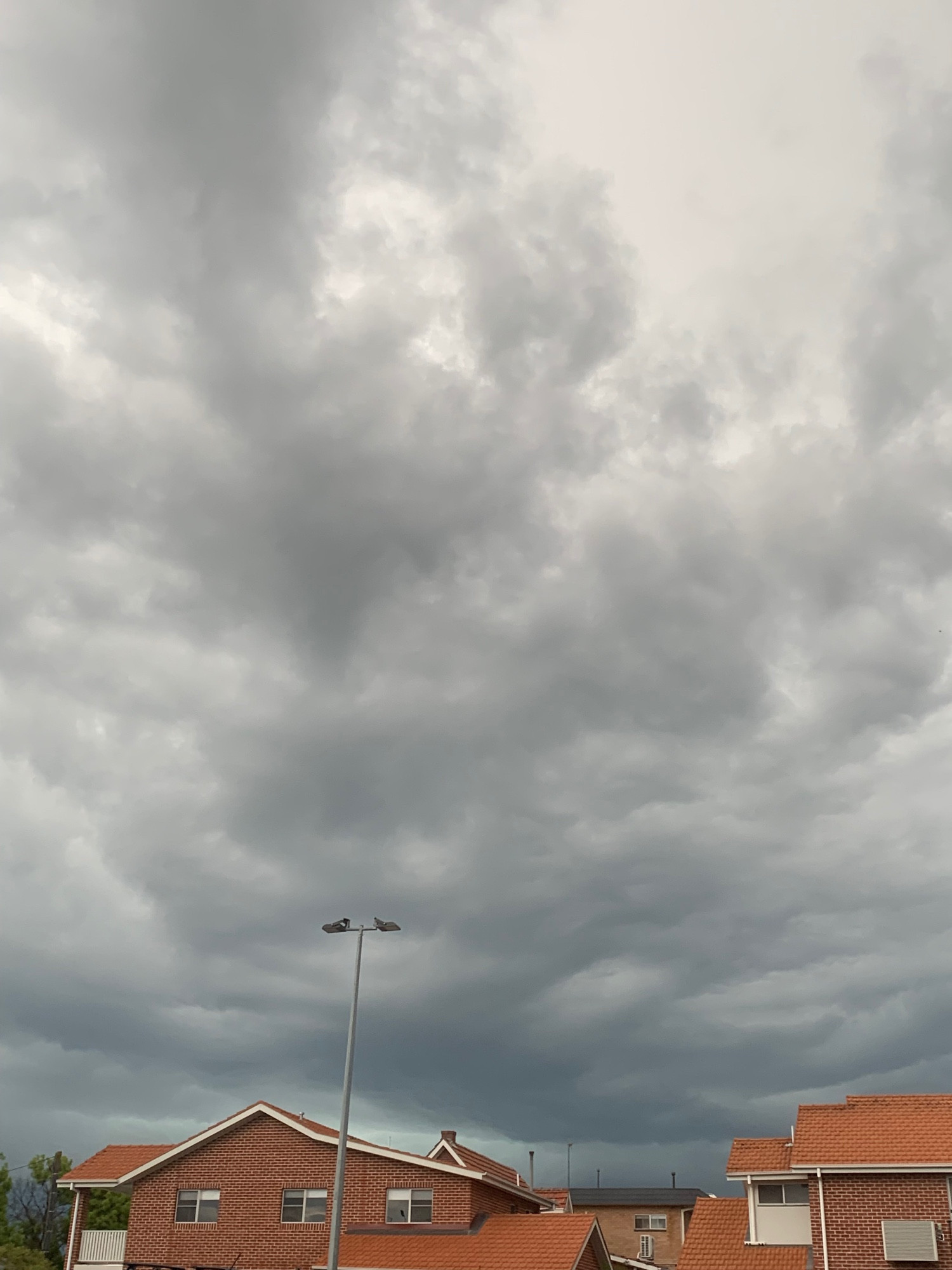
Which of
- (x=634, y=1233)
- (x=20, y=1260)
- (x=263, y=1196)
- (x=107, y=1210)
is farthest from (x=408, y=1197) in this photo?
(x=107, y=1210)

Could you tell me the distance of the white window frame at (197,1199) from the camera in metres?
46.5

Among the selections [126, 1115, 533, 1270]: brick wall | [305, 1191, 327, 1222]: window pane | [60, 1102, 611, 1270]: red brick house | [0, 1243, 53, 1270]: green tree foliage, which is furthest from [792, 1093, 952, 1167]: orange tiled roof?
[0, 1243, 53, 1270]: green tree foliage

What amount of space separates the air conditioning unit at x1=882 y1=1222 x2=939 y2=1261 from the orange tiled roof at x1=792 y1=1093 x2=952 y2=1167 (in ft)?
6.18

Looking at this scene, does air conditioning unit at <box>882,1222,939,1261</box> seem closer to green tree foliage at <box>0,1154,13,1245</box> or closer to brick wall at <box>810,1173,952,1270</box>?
brick wall at <box>810,1173,952,1270</box>

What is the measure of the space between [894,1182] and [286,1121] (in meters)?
24.3

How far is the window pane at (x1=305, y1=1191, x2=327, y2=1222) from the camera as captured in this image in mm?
45219

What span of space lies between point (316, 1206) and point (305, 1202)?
0.52 meters

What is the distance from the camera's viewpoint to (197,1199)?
46.9 meters

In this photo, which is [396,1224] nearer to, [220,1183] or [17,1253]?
[220,1183]

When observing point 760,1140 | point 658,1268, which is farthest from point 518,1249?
point 658,1268

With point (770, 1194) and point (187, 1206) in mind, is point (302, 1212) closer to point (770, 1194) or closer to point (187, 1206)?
point (187, 1206)

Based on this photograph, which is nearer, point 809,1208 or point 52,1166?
point 809,1208

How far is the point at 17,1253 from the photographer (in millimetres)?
69125

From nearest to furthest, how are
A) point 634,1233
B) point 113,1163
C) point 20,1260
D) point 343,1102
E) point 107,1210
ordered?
point 343,1102, point 113,1163, point 20,1260, point 107,1210, point 634,1233
